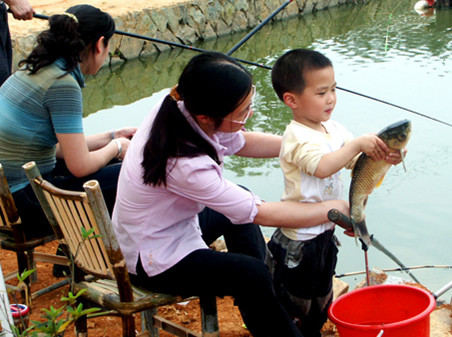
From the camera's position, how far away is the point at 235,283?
1884 mm

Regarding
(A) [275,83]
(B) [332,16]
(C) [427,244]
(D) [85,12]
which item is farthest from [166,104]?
(B) [332,16]

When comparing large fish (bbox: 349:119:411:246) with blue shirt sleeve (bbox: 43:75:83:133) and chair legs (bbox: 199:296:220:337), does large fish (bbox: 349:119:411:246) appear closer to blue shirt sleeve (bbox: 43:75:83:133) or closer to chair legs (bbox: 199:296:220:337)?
chair legs (bbox: 199:296:220:337)

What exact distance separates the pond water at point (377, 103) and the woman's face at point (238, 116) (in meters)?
1.81

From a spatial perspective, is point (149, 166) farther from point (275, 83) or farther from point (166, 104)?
point (275, 83)

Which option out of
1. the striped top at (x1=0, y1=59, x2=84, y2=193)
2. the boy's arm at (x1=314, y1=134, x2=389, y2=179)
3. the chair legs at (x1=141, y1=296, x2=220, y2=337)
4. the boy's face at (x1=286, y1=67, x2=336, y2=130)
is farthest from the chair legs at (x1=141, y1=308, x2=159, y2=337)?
the boy's face at (x1=286, y1=67, x2=336, y2=130)

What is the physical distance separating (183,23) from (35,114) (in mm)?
9166

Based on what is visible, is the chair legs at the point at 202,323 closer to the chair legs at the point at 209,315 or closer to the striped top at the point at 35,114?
the chair legs at the point at 209,315

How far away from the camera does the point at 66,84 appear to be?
2.37 meters

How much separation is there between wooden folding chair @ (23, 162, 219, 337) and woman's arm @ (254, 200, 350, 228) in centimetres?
34

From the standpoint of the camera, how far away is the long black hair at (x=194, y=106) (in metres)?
1.83

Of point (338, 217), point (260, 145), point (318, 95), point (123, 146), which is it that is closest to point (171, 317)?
point (123, 146)

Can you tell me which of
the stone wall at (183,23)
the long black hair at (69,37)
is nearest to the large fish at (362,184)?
the long black hair at (69,37)

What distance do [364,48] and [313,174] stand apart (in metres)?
7.66

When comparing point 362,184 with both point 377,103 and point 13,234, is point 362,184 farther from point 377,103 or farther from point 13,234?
point 377,103
